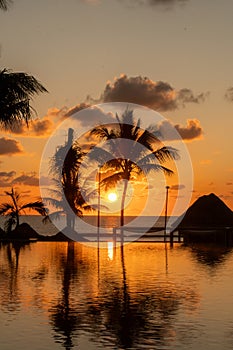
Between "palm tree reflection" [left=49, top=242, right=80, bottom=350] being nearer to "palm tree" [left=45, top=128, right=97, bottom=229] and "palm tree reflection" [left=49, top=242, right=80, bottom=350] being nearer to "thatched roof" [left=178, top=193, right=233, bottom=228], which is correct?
"palm tree" [left=45, top=128, right=97, bottom=229]

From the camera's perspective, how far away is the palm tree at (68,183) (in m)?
38.8

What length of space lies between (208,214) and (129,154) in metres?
8.84

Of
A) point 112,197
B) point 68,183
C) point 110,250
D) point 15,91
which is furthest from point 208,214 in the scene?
point 15,91

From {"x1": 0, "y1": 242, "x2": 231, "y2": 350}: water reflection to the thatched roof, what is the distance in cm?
1928

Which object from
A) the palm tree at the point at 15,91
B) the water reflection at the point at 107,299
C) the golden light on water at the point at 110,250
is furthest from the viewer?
the golden light on water at the point at 110,250

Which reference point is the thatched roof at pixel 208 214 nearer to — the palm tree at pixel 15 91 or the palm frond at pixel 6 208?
the palm frond at pixel 6 208

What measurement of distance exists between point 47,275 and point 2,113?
485cm

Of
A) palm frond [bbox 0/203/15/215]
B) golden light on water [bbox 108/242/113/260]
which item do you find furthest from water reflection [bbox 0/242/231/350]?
palm frond [bbox 0/203/15/215]

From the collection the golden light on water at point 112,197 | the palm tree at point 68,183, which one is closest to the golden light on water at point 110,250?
the palm tree at point 68,183

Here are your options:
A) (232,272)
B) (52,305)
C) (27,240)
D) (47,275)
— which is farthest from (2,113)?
(27,240)

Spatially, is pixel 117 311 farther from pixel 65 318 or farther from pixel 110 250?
pixel 110 250

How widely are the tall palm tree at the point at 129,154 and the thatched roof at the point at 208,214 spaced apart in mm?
7034

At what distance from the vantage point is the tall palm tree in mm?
38531

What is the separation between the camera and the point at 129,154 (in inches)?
1519
